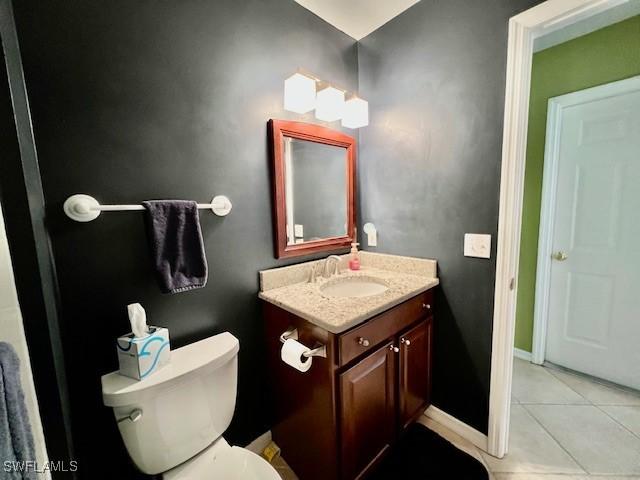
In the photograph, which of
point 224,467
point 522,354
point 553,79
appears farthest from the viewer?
point 522,354

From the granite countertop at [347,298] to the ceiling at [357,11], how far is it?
4.69ft

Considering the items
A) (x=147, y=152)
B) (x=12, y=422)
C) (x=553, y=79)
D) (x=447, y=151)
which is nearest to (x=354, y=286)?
(x=447, y=151)

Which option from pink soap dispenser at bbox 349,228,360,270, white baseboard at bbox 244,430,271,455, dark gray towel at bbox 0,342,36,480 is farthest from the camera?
pink soap dispenser at bbox 349,228,360,270

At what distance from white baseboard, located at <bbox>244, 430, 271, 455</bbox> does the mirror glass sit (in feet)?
3.45

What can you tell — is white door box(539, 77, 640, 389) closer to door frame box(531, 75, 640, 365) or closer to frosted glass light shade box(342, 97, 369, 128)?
door frame box(531, 75, 640, 365)

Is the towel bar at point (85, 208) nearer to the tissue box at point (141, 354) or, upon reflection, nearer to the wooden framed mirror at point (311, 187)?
the tissue box at point (141, 354)

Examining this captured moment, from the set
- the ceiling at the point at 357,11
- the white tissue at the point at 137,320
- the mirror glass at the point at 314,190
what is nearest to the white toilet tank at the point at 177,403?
the white tissue at the point at 137,320

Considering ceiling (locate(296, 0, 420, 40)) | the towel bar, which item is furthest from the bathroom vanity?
ceiling (locate(296, 0, 420, 40))

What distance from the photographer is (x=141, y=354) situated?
0.89m

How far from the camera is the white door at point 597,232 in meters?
1.68

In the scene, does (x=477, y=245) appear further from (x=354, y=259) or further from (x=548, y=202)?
(x=548, y=202)

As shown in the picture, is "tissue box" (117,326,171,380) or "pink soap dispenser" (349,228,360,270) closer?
"tissue box" (117,326,171,380)

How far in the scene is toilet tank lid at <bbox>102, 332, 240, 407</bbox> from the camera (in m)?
0.84

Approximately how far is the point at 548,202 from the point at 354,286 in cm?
163
